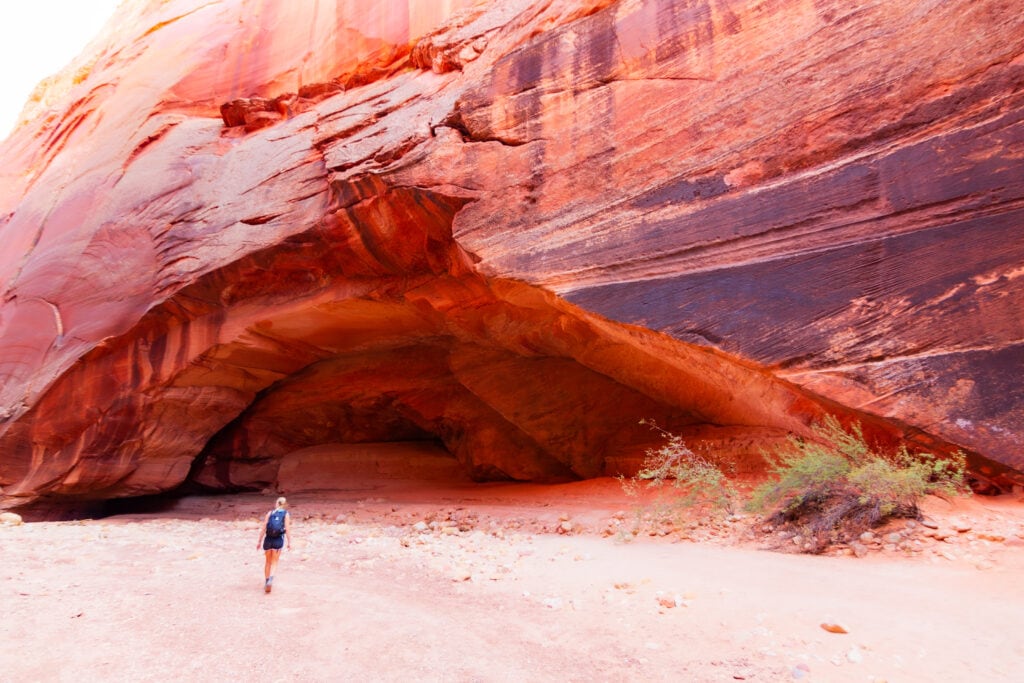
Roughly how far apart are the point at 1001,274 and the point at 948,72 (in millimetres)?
1955

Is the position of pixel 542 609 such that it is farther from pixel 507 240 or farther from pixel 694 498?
pixel 507 240

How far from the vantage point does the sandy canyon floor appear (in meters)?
2.83

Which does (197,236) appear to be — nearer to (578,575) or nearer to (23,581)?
(23,581)

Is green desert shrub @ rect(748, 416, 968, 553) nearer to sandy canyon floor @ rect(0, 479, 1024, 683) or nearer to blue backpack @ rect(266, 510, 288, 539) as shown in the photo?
sandy canyon floor @ rect(0, 479, 1024, 683)

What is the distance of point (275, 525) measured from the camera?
4.49 meters

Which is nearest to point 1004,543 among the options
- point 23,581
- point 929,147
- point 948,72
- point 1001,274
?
Result: point 1001,274

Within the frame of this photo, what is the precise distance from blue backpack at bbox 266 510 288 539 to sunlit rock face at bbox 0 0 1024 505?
3.73 meters

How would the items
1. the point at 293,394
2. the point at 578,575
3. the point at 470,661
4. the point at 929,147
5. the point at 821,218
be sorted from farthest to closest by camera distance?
1. the point at 293,394
2. the point at 821,218
3. the point at 929,147
4. the point at 578,575
5. the point at 470,661

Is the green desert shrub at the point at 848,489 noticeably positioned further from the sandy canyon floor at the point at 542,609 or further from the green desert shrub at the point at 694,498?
the green desert shrub at the point at 694,498

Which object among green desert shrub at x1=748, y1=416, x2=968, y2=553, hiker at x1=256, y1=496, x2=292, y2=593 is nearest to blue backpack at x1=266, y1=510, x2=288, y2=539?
hiker at x1=256, y1=496, x2=292, y2=593

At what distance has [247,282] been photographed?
10.1 metres

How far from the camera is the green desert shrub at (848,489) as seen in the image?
14.3 feet

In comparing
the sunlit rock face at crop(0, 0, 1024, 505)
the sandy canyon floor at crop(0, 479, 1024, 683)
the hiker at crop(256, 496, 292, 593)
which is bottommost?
the sandy canyon floor at crop(0, 479, 1024, 683)

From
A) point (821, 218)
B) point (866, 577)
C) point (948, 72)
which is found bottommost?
point (866, 577)
